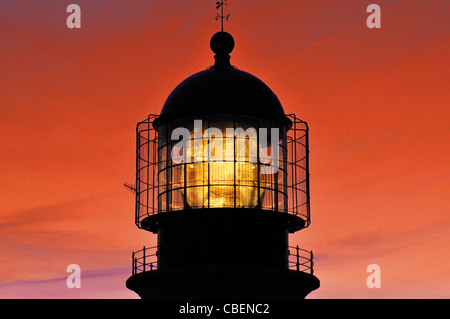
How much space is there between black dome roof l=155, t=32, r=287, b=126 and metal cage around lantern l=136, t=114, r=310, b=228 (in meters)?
0.30

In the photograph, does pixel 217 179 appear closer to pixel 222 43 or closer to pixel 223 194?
pixel 223 194

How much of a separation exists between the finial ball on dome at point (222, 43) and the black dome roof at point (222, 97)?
731 mm

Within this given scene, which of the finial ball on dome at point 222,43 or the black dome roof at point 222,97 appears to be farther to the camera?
the finial ball on dome at point 222,43

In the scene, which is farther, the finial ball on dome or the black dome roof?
the finial ball on dome

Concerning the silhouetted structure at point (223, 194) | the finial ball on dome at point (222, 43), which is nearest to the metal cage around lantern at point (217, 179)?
the silhouetted structure at point (223, 194)

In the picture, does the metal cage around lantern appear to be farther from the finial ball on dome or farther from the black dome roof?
the finial ball on dome

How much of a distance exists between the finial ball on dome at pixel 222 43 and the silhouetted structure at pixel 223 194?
0.98 metres

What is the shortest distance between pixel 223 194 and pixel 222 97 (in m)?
3.23

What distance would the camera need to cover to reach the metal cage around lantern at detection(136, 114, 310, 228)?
25.4 metres

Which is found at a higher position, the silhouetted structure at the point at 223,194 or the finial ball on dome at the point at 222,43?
the finial ball on dome at the point at 222,43

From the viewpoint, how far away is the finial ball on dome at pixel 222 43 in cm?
2791

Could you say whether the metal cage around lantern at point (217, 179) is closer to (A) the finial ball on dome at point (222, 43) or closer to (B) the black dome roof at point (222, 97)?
(B) the black dome roof at point (222, 97)

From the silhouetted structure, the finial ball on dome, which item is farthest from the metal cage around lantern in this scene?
the finial ball on dome

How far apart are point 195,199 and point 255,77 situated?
16.2 ft
